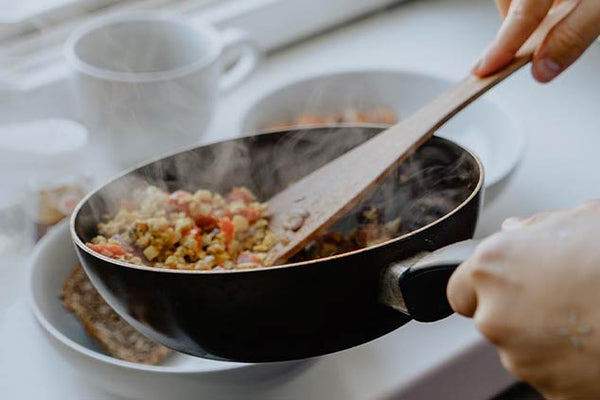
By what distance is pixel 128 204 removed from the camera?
73cm

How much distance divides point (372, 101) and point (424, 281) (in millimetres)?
544

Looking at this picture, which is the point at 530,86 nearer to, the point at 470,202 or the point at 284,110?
the point at 284,110

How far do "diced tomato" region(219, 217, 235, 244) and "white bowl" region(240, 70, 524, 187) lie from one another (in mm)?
231

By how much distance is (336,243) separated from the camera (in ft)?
2.50

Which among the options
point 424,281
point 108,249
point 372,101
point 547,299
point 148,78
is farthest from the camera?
point 372,101

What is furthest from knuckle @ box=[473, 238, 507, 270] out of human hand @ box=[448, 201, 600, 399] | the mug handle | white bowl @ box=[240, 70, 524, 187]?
the mug handle

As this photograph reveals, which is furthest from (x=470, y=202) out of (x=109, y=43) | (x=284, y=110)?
(x=109, y=43)

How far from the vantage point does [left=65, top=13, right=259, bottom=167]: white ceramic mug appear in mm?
882

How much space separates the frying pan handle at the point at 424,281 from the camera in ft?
1.69

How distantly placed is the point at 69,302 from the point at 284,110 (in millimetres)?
383

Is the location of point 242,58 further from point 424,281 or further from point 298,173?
point 424,281

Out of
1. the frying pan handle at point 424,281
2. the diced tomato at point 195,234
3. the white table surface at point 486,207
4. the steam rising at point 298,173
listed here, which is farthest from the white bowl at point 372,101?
the frying pan handle at point 424,281

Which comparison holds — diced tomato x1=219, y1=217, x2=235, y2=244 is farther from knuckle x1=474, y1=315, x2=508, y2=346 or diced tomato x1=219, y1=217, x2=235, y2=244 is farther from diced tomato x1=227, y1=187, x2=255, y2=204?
knuckle x1=474, y1=315, x2=508, y2=346

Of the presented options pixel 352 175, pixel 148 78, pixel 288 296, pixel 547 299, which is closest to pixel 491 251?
pixel 547 299
